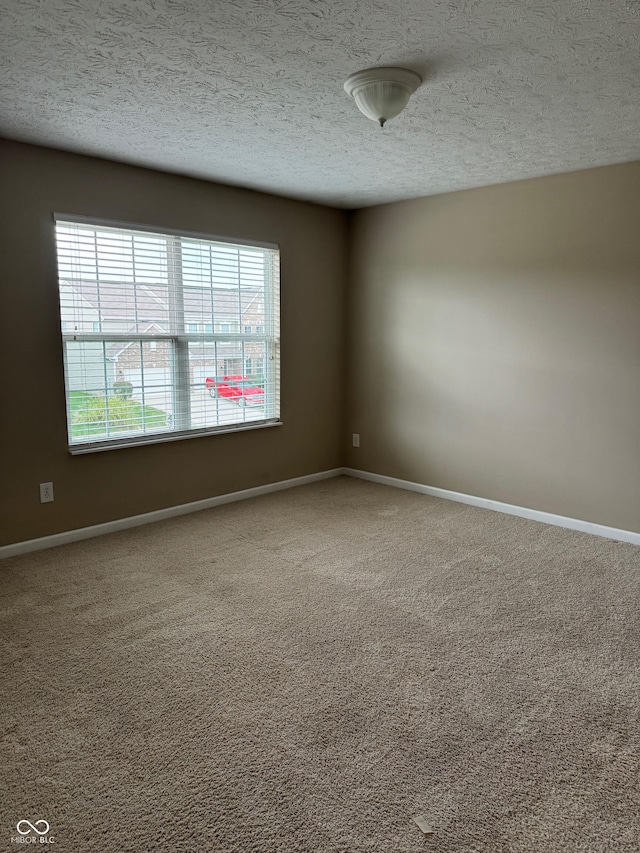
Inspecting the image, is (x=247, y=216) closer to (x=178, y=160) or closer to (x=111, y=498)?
(x=178, y=160)

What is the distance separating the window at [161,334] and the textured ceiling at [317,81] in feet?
1.81

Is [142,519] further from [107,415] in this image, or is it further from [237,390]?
[237,390]

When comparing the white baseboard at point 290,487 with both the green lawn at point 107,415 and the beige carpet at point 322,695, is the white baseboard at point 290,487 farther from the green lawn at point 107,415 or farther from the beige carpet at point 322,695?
the green lawn at point 107,415

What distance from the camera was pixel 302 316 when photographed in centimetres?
470

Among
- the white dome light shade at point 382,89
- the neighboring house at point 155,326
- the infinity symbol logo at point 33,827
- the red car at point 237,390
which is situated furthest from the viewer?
the red car at point 237,390

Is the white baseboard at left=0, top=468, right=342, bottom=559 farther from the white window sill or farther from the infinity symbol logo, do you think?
the infinity symbol logo

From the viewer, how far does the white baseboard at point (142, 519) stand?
338 centimetres

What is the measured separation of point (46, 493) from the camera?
3.42m

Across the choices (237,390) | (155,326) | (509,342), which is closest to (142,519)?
(237,390)

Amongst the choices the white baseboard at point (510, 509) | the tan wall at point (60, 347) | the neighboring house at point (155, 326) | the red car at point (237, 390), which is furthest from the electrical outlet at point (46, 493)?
the white baseboard at point (510, 509)

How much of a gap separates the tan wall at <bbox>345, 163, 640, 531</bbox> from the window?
3.11ft

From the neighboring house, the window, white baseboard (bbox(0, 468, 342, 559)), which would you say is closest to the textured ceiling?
the window

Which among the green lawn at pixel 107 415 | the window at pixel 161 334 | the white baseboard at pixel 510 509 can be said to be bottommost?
the white baseboard at pixel 510 509

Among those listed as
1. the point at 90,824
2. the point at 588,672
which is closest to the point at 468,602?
the point at 588,672
